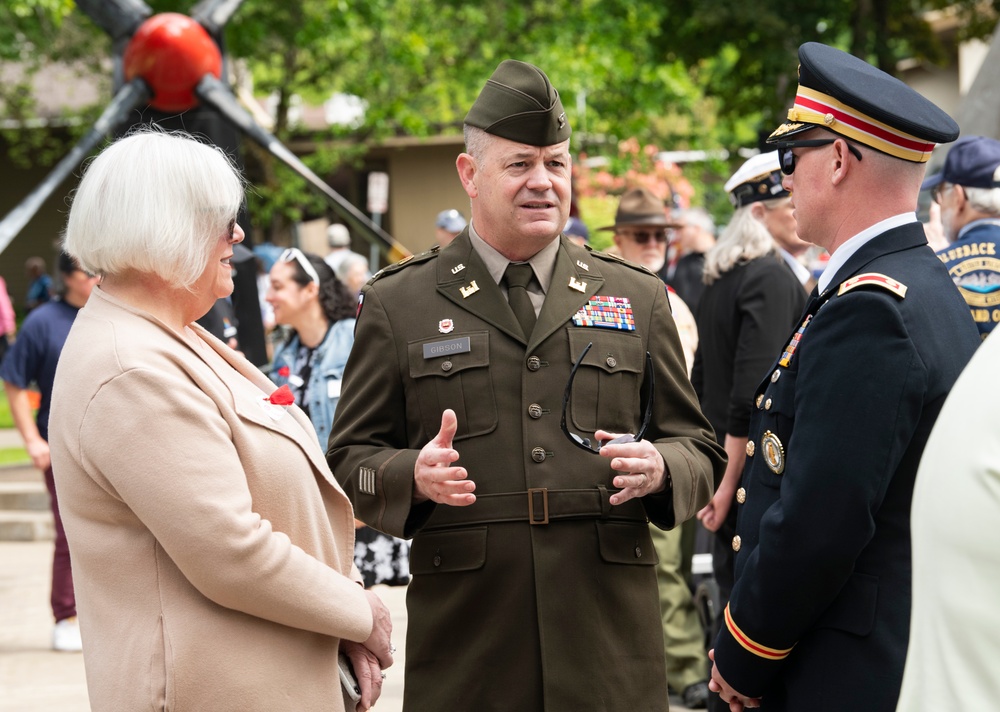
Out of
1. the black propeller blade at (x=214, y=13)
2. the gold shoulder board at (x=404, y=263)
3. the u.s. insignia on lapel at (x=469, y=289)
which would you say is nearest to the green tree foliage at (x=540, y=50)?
the black propeller blade at (x=214, y=13)

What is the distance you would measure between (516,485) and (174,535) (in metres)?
0.98

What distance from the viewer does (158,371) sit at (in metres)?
2.24

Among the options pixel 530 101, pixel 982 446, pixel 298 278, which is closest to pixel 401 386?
pixel 530 101

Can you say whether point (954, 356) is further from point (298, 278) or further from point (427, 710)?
point (298, 278)

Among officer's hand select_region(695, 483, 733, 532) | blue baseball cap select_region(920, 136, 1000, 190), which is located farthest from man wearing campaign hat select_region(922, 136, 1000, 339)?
officer's hand select_region(695, 483, 733, 532)

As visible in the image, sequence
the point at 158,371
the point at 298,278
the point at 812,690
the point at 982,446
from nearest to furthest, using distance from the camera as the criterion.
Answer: the point at 982,446, the point at 158,371, the point at 812,690, the point at 298,278

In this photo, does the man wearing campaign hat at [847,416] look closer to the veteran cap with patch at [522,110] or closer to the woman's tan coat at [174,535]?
the veteran cap with patch at [522,110]

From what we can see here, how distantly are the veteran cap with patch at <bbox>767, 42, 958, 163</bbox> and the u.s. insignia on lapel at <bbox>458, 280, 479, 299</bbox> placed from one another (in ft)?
2.94

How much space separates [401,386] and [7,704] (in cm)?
393

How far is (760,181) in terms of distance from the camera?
511 cm

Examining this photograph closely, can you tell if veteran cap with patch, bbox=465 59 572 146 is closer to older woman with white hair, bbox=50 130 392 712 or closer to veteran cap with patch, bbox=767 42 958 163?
veteran cap with patch, bbox=767 42 958 163

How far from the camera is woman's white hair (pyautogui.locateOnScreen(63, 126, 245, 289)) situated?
2357mm

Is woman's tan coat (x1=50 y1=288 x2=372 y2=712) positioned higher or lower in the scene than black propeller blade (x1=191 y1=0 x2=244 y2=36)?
lower

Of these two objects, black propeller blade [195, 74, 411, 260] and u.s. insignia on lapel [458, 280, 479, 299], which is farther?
black propeller blade [195, 74, 411, 260]
